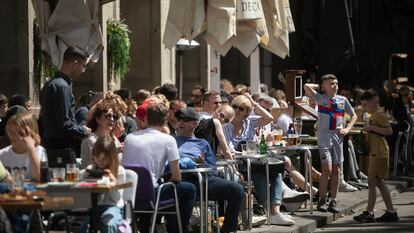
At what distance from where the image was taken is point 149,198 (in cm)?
1111

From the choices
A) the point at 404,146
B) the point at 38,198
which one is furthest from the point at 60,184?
the point at 404,146

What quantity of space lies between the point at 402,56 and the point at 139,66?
14.9 m

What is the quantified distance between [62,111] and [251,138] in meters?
4.13

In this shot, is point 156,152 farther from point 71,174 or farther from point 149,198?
point 71,174

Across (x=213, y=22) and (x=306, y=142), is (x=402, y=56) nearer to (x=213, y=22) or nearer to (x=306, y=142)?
(x=306, y=142)

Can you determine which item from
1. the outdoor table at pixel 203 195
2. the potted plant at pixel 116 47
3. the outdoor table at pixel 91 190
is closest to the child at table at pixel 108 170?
the outdoor table at pixel 91 190

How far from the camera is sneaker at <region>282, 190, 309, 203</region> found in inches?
611

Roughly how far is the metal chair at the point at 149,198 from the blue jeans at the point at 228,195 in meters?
0.96

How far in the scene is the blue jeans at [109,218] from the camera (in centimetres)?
999

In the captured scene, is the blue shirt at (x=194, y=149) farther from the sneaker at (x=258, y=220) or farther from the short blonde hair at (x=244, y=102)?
the short blonde hair at (x=244, y=102)

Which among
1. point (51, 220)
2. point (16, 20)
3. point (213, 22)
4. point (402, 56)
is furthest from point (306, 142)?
point (402, 56)

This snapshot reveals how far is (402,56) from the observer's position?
35.1 metres

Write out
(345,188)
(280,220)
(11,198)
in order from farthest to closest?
(345,188) < (280,220) < (11,198)

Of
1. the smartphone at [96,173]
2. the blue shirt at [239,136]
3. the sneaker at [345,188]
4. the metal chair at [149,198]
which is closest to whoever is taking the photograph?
the smartphone at [96,173]
